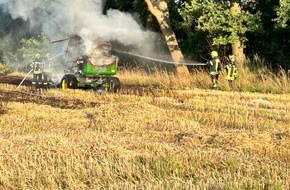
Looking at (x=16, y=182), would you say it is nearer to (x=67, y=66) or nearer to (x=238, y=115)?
(x=238, y=115)

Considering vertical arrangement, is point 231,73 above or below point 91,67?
below

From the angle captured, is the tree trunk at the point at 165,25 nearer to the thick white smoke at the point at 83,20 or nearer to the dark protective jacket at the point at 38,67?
the thick white smoke at the point at 83,20

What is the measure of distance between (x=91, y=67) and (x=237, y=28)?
26.4 feet

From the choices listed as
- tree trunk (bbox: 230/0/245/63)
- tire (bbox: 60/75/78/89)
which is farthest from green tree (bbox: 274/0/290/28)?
tire (bbox: 60/75/78/89)

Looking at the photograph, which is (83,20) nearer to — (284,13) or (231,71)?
(231,71)

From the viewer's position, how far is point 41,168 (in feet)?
22.3

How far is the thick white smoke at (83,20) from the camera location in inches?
784

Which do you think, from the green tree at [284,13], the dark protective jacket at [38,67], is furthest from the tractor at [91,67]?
the green tree at [284,13]

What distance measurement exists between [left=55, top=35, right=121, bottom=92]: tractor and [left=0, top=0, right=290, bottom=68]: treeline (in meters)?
6.26

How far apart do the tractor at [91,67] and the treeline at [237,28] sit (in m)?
6.26

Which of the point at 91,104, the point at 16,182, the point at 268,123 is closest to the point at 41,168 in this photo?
the point at 16,182

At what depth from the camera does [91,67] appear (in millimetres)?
19031

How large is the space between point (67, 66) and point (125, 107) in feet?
28.8

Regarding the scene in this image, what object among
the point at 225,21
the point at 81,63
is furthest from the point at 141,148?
the point at 225,21
